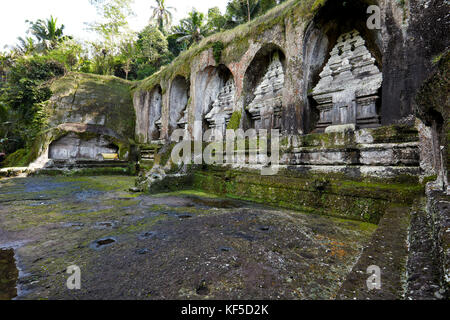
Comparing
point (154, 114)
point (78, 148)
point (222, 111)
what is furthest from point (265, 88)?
point (78, 148)

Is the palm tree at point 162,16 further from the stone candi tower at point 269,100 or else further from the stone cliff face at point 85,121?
the stone candi tower at point 269,100

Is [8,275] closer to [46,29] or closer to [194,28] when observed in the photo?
[194,28]

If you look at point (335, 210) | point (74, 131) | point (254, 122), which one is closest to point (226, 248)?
point (335, 210)

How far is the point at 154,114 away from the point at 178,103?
9.06 ft

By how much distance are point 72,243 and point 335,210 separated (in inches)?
131

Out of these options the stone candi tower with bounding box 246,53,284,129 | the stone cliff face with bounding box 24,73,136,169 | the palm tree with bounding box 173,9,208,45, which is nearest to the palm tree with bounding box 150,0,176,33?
the palm tree with bounding box 173,9,208,45

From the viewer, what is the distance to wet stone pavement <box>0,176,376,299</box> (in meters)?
1.31

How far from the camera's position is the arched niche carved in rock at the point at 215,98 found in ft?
32.1

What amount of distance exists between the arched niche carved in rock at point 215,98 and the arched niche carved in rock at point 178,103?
186cm

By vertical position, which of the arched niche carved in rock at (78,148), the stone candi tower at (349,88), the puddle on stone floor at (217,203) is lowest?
the puddle on stone floor at (217,203)

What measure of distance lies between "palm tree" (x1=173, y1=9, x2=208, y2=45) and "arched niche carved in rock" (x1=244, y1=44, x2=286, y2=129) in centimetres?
1870

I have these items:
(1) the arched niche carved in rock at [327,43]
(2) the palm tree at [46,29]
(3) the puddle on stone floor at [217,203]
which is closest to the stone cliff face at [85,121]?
(3) the puddle on stone floor at [217,203]

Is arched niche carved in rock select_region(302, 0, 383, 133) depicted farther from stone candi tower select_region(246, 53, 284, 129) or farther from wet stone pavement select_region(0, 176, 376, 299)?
wet stone pavement select_region(0, 176, 376, 299)

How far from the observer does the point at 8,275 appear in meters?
1.46
